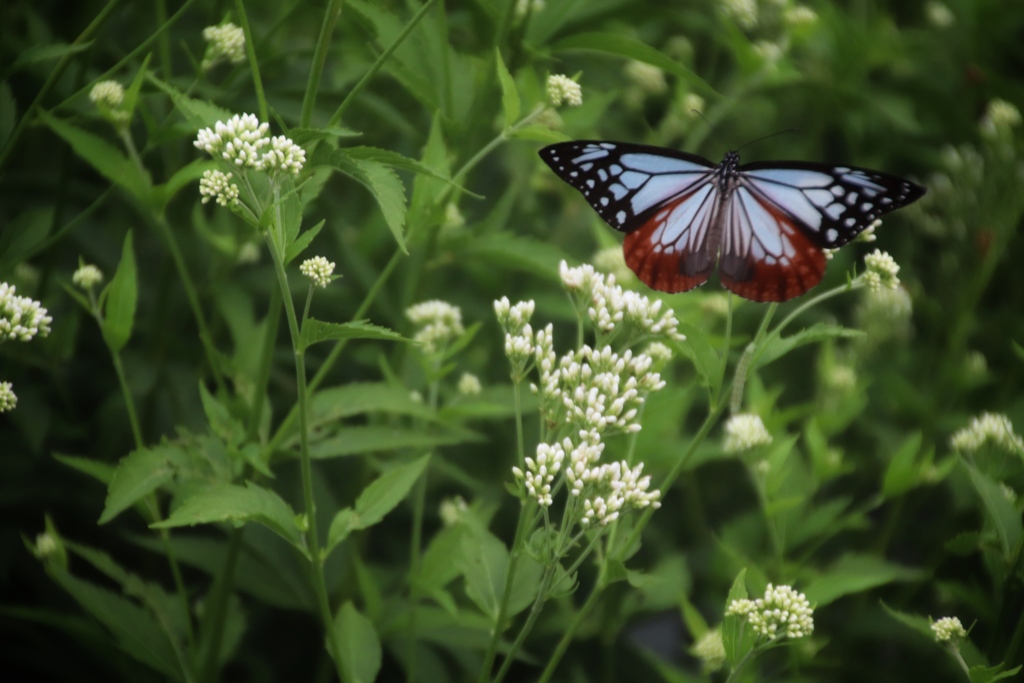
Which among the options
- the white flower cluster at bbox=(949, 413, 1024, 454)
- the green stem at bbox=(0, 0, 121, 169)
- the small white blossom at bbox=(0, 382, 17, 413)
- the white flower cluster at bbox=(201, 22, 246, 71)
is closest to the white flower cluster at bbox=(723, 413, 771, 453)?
the white flower cluster at bbox=(949, 413, 1024, 454)

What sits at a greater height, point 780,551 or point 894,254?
point 894,254

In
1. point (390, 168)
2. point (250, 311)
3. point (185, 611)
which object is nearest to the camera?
point (390, 168)

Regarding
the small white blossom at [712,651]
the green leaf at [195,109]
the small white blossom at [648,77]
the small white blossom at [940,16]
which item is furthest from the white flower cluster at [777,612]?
the small white blossom at [940,16]

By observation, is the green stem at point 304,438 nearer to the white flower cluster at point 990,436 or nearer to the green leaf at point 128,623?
the green leaf at point 128,623

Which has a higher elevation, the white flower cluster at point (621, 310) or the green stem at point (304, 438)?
the white flower cluster at point (621, 310)

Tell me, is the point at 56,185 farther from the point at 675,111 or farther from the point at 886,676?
the point at 886,676

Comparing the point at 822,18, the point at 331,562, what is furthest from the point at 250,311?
the point at 822,18
